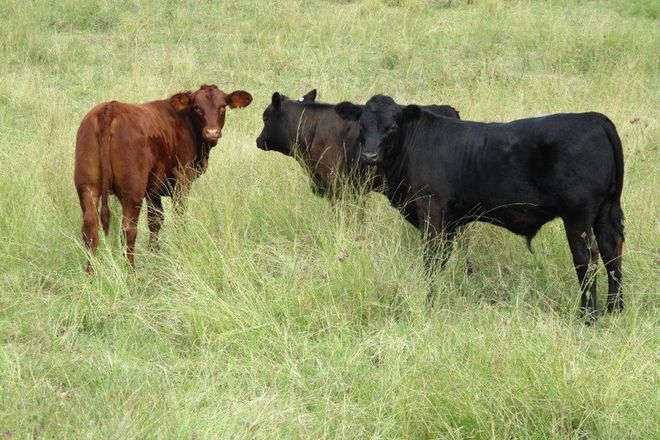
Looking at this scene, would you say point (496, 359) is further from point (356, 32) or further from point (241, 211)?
point (356, 32)

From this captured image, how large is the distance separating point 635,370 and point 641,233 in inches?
98.0

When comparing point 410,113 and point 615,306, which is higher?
point 410,113

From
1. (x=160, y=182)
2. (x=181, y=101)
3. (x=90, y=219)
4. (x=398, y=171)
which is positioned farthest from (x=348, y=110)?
(x=90, y=219)

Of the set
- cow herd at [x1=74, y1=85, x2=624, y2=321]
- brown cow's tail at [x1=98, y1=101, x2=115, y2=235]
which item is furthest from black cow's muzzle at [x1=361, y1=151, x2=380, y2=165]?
brown cow's tail at [x1=98, y1=101, x2=115, y2=235]

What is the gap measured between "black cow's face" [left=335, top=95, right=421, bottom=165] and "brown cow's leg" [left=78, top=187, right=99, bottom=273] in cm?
176

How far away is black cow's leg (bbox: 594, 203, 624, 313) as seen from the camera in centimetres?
625

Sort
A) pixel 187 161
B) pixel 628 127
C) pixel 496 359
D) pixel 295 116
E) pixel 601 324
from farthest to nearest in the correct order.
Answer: pixel 628 127, pixel 295 116, pixel 187 161, pixel 601 324, pixel 496 359

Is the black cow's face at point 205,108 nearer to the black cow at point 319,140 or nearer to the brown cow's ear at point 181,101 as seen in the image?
the brown cow's ear at point 181,101

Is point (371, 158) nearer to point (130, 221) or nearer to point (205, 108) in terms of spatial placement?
point (205, 108)

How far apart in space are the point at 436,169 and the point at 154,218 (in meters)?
2.02

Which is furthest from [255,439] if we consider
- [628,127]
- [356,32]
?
[356,32]

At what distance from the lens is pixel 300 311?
580 centimetres

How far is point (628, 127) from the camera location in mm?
9461

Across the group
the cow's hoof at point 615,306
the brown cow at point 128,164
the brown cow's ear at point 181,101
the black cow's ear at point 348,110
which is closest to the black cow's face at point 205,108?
the brown cow's ear at point 181,101
